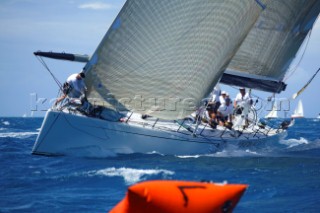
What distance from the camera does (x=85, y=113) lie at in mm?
16594

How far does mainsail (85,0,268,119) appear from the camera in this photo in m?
15.8

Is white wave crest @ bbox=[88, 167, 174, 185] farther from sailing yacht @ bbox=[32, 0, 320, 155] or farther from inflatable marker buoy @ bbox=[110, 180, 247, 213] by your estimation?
inflatable marker buoy @ bbox=[110, 180, 247, 213]

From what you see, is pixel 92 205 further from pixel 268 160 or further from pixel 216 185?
pixel 268 160

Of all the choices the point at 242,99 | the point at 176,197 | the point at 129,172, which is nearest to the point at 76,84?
the point at 129,172

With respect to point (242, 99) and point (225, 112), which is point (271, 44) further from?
point (225, 112)

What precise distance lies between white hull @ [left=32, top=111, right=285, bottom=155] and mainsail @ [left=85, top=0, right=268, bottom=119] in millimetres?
590

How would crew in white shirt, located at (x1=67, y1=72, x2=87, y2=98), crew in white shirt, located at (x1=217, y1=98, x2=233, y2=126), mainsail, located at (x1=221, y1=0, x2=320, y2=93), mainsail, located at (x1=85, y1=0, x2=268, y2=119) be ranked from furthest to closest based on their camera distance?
mainsail, located at (x1=221, y1=0, x2=320, y2=93) < crew in white shirt, located at (x1=217, y1=98, x2=233, y2=126) < crew in white shirt, located at (x1=67, y1=72, x2=87, y2=98) < mainsail, located at (x1=85, y1=0, x2=268, y2=119)

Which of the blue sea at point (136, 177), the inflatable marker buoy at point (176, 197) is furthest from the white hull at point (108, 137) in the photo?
the inflatable marker buoy at point (176, 197)

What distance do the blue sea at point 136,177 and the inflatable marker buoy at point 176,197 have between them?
2978 mm

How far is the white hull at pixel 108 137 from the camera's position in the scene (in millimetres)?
16078

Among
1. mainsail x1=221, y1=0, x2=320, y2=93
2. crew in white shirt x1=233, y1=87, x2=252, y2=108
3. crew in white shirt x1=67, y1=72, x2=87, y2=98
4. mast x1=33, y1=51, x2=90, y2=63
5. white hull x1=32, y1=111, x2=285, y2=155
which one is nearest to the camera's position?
white hull x1=32, y1=111, x2=285, y2=155

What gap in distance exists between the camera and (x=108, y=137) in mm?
16469

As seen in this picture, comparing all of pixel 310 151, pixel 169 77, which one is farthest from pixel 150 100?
pixel 310 151

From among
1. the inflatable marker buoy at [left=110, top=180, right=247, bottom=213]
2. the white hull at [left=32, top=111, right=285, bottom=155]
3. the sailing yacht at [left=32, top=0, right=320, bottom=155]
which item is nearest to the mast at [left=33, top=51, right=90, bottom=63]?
the sailing yacht at [left=32, top=0, right=320, bottom=155]
